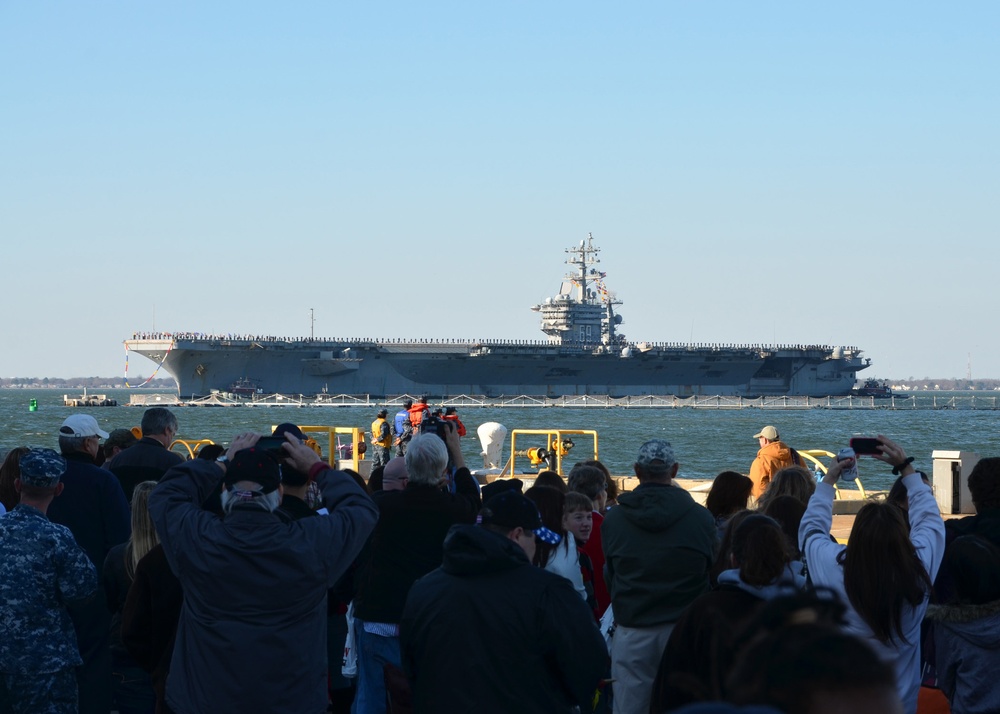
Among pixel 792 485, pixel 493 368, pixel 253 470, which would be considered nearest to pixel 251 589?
pixel 253 470

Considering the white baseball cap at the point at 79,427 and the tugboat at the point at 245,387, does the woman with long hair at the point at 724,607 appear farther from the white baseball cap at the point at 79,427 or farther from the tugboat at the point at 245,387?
the tugboat at the point at 245,387

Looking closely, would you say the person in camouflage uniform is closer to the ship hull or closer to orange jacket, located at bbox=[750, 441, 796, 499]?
orange jacket, located at bbox=[750, 441, 796, 499]

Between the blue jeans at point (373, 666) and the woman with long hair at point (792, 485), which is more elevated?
the woman with long hair at point (792, 485)

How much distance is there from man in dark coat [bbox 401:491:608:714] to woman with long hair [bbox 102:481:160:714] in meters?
1.37

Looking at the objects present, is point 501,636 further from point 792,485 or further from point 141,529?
point 792,485

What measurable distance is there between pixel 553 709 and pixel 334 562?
2.59 feet

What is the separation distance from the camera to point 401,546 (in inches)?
162

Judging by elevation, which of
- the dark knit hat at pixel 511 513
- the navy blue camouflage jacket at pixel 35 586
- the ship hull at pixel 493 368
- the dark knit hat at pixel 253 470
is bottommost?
the navy blue camouflage jacket at pixel 35 586

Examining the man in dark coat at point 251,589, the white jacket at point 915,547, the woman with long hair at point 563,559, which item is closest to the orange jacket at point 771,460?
the woman with long hair at point 563,559

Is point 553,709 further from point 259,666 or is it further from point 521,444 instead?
point 521,444

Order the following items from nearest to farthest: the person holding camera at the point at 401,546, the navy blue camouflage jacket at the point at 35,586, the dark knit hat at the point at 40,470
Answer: the navy blue camouflage jacket at the point at 35,586, the dark knit hat at the point at 40,470, the person holding camera at the point at 401,546

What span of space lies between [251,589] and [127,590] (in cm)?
119

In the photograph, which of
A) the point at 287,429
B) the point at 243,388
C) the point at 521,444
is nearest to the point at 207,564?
the point at 287,429

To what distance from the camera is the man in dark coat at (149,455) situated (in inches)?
233
